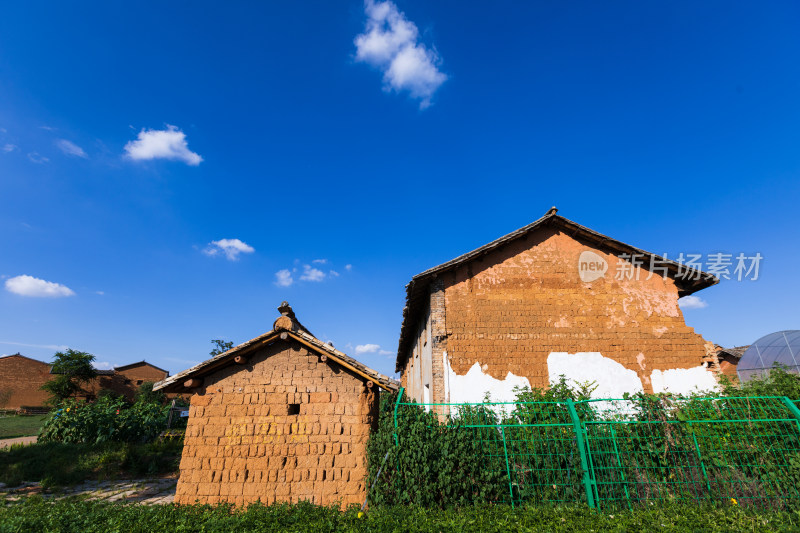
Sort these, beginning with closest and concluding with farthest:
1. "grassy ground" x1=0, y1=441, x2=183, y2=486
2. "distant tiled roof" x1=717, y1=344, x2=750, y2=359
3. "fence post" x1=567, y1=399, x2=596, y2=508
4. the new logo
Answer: "fence post" x1=567, y1=399, x2=596, y2=508, the new logo, "grassy ground" x1=0, y1=441, x2=183, y2=486, "distant tiled roof" x1=717, y1=344, x2=750, y2=359

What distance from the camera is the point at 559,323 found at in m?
10.8

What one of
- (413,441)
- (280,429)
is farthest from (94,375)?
(413,441)

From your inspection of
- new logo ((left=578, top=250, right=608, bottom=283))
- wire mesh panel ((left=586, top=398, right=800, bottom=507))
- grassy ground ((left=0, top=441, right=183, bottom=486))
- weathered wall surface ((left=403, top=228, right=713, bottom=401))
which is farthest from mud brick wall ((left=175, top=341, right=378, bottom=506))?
grassy ground ((left=0, top=441, right=183, bottom=486))

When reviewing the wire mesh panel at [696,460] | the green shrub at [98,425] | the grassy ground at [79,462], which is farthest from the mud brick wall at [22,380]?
the wire mesh panel at [696,460]

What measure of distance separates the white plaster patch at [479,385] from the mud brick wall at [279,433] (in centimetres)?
301

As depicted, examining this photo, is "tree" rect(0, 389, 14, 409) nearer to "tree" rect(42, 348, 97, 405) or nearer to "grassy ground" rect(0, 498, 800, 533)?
"tree" rect(42, 348, 97, 405)

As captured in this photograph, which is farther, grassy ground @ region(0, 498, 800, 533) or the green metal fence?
the green metal fence

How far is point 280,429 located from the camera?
7250 millimetres

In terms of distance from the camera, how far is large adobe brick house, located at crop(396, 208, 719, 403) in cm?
1023

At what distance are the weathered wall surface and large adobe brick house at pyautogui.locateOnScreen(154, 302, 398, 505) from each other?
3593mm

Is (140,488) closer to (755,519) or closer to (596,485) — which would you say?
(596,485)

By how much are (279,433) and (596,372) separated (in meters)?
9.00

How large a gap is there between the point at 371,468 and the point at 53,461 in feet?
45.1

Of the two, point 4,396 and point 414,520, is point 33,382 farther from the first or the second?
point 414,520
